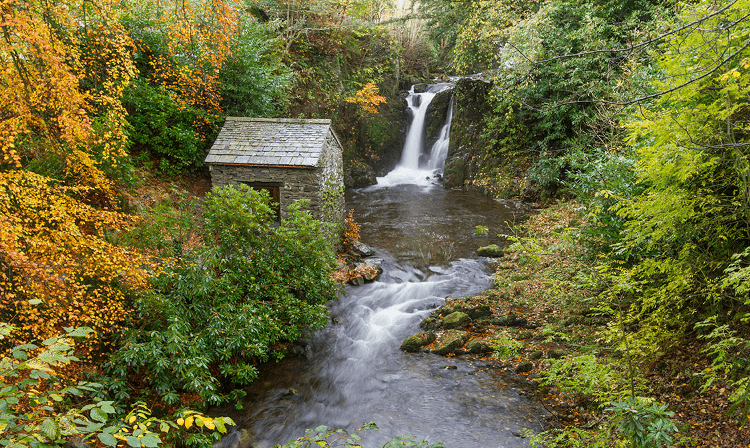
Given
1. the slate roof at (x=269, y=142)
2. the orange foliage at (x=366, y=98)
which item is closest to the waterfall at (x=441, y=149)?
the orange foliage at (x=366, y=98)

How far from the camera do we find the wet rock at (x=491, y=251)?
1195cm

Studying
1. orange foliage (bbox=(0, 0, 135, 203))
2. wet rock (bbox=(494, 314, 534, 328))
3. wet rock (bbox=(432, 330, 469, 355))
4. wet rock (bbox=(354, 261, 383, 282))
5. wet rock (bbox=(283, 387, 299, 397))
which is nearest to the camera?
orange foliage (bbox=(0, 0, 135, 203))

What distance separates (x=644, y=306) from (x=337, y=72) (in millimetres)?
18373

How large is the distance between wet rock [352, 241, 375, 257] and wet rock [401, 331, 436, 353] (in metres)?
4.25

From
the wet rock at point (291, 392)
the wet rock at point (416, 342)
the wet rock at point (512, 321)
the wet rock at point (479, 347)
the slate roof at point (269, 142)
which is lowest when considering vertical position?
the wet rock at point (291, 392)

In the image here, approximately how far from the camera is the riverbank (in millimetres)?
4406

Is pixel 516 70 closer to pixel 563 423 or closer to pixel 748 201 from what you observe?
pixel 748 201

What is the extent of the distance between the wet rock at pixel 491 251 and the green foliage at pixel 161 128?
9.19 metres

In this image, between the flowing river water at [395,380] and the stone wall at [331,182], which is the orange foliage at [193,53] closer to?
the stone wall at [331,182]

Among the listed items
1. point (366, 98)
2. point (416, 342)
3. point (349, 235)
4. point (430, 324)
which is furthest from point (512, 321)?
point (366, 98)

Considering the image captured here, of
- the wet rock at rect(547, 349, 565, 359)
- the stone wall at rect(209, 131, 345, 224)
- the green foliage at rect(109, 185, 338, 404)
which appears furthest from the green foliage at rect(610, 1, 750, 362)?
the stone wall at rect(209, 131, 345, 224)

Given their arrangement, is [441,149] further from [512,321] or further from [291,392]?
[291,392]

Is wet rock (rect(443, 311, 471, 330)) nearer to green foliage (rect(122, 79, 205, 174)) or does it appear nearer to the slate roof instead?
the slate roof

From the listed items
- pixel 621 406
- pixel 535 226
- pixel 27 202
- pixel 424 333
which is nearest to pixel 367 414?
pixel 424 333
